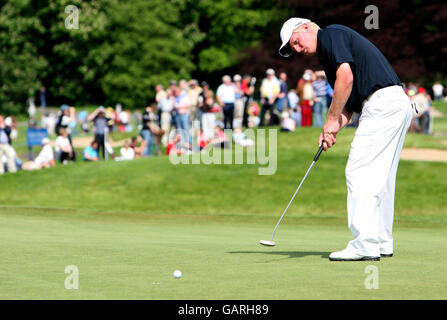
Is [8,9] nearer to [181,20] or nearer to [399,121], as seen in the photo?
[181,20]

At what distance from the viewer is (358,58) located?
754 cm

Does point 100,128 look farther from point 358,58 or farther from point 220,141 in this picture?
point 358,58

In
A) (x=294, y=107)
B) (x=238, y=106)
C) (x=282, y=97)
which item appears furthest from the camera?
(x=294, y=107)

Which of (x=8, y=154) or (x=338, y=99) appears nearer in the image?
(x=338, y=99)

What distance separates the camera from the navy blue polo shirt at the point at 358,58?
7492 millimetres

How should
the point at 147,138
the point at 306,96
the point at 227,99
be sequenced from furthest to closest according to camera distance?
the point at 306,96
the point at 147,138
the point at 227,99

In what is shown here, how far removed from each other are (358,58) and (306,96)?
2359 cm

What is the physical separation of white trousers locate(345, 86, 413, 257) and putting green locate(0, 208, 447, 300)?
0.33 meters

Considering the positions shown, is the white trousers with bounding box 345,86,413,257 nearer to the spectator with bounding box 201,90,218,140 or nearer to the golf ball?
the golf ball

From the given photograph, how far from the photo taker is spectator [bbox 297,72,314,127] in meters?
30.6

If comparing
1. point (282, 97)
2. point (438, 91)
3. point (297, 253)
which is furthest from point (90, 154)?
point (438, 91)

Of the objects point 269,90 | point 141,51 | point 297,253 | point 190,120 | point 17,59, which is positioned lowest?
point 297,253

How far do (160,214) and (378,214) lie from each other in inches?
421
